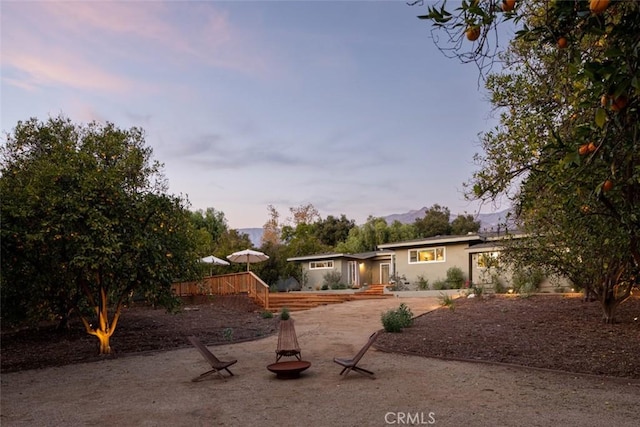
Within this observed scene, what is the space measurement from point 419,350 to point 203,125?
12.7 m

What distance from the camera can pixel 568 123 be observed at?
18.3 ft

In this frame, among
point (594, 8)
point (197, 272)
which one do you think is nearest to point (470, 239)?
point (197, 272)

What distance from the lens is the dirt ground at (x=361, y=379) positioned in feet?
17.4

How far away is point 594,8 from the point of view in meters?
2.11

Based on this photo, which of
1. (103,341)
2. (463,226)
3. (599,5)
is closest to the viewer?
(599,5)

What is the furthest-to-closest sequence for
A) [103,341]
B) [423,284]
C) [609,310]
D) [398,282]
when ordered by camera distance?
1. [398,282]
2. [423,284]
3. [609,310]
4. [103,341]

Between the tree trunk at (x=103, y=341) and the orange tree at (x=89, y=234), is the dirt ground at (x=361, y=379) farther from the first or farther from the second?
the orange tree at (x=89, y=234)

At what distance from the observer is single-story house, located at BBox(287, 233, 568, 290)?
24.5m

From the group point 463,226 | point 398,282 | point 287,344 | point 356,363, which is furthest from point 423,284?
point 463,226

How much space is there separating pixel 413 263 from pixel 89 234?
21712 mm

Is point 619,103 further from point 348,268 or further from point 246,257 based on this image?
point 348,268

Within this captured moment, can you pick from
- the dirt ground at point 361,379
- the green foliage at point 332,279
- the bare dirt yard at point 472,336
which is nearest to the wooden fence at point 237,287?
the bare dirt yard at point 472,336

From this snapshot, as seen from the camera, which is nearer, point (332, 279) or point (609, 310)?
point (609, 310)

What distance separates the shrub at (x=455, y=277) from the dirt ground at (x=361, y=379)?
429 inches
